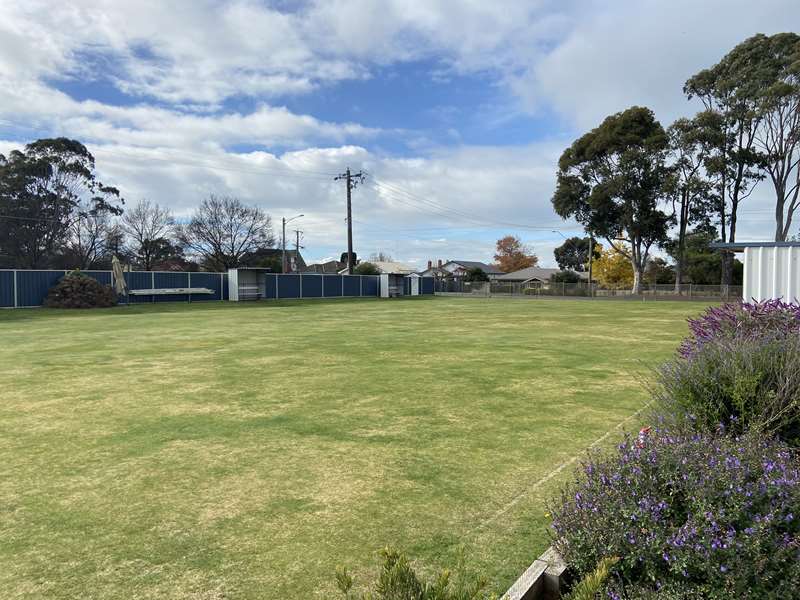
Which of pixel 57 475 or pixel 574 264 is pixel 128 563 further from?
pixel 574 264

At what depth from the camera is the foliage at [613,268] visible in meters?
75.6

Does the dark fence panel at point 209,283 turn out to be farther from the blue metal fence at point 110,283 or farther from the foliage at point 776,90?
the foliage at point 776,90

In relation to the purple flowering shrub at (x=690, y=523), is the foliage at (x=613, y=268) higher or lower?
higher

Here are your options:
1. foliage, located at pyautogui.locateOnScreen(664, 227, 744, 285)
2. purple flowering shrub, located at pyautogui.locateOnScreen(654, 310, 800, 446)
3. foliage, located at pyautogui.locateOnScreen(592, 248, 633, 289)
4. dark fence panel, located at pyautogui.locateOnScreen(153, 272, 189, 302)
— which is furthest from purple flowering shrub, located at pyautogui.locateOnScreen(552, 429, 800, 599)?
foliage, located at pyautogui.locateOnScreen(592, 248, 633, 289)

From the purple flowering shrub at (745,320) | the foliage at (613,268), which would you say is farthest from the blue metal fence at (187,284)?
the foliage at (613,268)

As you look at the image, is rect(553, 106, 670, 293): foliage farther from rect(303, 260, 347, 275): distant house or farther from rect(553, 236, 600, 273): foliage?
rect(303, 260, 347, 275): distant house

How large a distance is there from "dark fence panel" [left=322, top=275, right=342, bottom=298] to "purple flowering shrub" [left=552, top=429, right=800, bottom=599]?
43.5 metres

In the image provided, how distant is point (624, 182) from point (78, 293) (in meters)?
45.4

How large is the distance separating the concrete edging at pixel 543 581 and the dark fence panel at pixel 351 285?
45.0 m

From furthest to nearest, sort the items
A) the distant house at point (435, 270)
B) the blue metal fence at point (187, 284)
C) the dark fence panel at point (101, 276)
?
the distant house at point (435, 270)
the dark fence panel at point (101, 276)
the blue metal fence at point (187, 284)

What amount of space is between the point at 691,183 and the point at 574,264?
52068 millimetres

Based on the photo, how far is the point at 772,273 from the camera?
336 inches

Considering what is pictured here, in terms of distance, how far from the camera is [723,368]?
158 inches

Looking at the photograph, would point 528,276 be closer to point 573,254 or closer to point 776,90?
point 573,254
